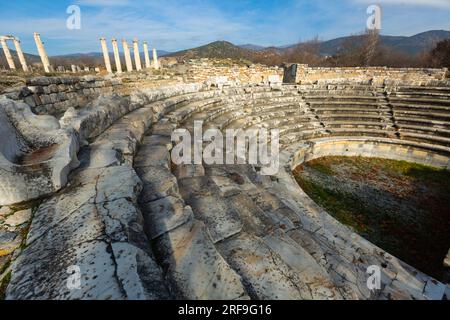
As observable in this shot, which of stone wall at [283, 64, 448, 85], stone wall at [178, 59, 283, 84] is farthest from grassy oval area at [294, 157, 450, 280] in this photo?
stone wall at [283, 64, 448, 85]

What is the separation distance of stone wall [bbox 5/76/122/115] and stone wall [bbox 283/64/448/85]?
1278 cm

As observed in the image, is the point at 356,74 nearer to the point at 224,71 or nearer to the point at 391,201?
the point at 224,71

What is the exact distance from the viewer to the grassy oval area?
449cm

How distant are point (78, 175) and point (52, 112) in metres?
3.05

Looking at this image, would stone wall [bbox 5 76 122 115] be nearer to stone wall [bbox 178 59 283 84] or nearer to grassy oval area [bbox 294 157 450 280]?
stone wall [bbox 178 59 283 84]

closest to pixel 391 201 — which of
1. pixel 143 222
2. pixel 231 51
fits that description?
pixel 143 222

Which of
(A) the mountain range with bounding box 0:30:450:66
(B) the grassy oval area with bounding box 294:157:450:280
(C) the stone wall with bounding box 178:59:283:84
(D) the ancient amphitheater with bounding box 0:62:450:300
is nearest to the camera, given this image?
(D) the ancient amphitheater with bounding box 0:62:450:300

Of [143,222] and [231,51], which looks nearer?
[143,222]

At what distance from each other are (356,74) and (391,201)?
1393 centimetres

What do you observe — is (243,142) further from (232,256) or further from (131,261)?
(131,261)

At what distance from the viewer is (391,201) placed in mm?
5992

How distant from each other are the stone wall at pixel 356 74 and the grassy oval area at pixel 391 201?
28.2 feet

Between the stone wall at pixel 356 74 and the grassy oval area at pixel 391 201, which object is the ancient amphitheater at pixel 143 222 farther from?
the stone wall at pixel 356 74
